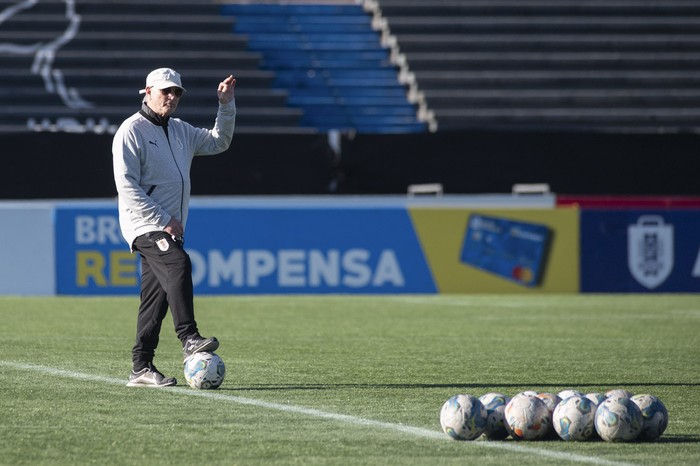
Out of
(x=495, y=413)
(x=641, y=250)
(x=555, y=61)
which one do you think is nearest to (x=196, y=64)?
(x=555, y=61)

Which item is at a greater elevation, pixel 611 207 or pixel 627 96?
pixel 627 96

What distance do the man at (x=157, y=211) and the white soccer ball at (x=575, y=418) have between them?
2681 millimetres

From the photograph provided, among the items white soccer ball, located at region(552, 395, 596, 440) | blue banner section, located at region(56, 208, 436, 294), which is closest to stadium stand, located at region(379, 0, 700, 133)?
blue banner section, located at region(56, 208, 436, 294)

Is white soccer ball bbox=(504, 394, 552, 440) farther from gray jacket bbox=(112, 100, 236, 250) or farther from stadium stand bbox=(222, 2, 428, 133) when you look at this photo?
stadium stand bbox=(222, 2, 428, 133)

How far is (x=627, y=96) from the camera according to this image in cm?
2645

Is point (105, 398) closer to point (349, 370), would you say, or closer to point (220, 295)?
point (349, 370)

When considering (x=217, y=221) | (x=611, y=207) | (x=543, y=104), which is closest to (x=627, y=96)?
(x=543, y=104)

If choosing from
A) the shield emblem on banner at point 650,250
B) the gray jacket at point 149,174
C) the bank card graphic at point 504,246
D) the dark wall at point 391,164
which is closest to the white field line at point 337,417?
the gray jacket at point 149,174

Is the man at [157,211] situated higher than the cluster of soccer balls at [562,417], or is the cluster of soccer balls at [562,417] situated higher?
the man at [157,211]

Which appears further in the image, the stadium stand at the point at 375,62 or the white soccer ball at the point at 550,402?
the stadium stand at the point at 375,62

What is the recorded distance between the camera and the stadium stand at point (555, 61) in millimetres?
26094

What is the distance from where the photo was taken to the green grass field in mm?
6047

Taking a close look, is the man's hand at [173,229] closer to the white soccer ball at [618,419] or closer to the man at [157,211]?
the man at [157,211]

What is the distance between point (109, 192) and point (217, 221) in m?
2.39
